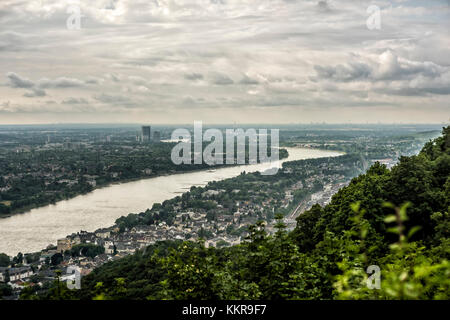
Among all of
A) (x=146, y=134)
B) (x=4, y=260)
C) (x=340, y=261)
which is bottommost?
(x=4, y=260)

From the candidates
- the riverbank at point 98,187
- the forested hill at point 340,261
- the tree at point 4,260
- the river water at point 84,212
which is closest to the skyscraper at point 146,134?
the riverbank at point 98,187

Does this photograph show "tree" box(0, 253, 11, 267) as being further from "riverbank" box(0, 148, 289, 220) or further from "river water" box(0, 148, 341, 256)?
"riverbank" box(0, 148, 289, 220)

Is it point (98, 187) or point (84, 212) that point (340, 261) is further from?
point (98, 187)

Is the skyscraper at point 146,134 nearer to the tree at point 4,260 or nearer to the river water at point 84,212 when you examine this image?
the river water at point 84,212

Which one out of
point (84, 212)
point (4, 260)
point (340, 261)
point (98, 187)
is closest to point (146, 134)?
point (98, 187)

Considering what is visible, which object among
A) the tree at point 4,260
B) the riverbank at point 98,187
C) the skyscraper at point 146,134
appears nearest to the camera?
the tree at point 4,260
